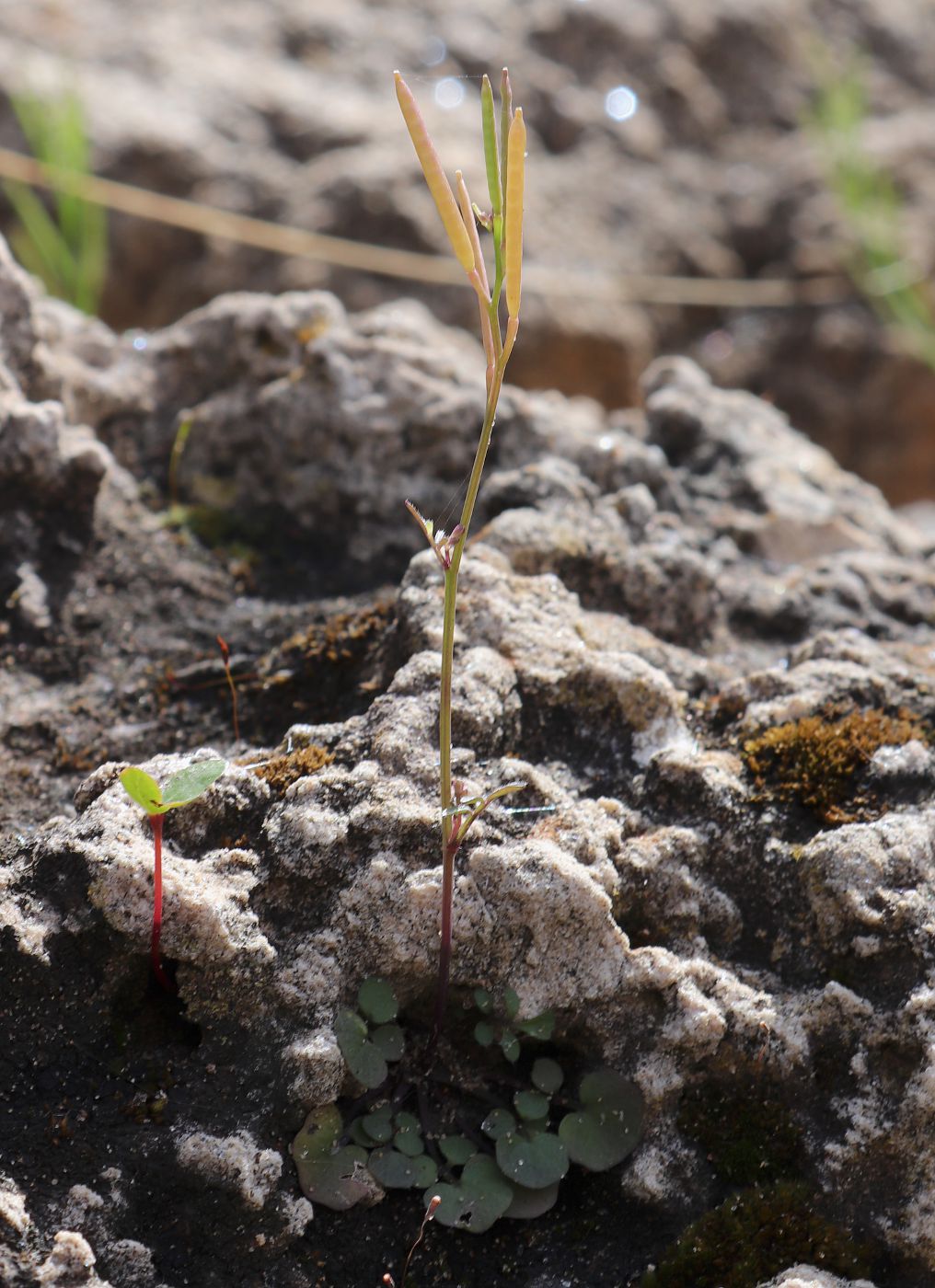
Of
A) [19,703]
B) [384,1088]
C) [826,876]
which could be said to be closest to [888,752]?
[826,876]

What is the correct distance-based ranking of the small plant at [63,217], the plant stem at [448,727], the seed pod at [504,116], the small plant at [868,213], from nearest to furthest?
the seed pod at [504,116] < the plant stem at [448,727] < the small plant at [63,217] < the small plant at [868,213]

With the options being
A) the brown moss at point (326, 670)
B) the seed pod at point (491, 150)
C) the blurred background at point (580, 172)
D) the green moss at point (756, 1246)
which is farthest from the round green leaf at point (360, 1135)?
the blurred background at point (580, 172)

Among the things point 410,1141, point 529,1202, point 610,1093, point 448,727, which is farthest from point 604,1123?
point 448,727

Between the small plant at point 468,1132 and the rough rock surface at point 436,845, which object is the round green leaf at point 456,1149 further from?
the rough rock surface at point 436,845

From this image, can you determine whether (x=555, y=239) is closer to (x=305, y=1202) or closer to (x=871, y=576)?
(x=871, y=576)

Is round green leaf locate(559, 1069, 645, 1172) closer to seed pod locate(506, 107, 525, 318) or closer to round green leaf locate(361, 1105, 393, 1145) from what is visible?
round green leaf locate(361, 1105, 393, 1145)

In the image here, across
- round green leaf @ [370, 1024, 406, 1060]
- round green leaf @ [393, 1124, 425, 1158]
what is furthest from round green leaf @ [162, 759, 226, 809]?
round green leaf @ [393, 1124, 425, 1158]

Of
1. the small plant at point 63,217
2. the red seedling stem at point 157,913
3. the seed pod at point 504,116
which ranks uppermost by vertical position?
the small plant at point 63,217

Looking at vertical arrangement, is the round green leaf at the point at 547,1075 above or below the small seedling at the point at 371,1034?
below
